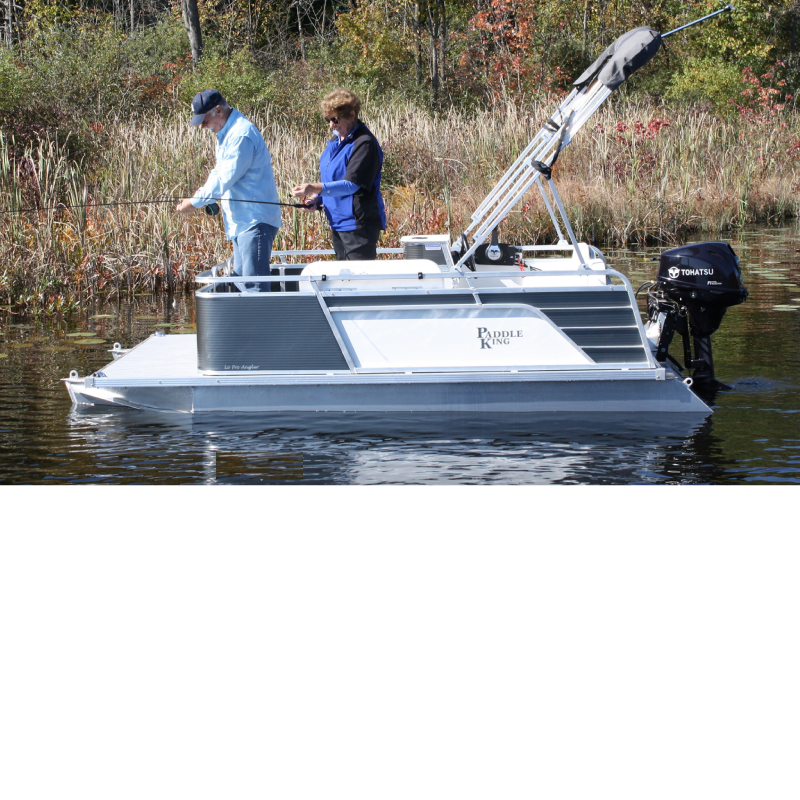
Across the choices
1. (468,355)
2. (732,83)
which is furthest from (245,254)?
(732,83)

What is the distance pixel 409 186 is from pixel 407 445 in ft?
26.3

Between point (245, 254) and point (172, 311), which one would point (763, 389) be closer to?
point (245, 254)

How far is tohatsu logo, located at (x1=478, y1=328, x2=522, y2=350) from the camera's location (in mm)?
6074

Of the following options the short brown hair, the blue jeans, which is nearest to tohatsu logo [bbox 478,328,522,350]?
the blue jeans

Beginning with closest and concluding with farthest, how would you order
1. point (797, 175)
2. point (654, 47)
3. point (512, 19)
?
point (654, 47) → point (797, 175) → point (512, 19)

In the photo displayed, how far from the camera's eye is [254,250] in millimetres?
6441

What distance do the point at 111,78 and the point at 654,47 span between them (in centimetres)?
1372

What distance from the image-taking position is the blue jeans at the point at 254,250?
21.1 feet

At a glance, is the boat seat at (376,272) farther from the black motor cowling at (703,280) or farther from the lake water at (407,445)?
the black motor cowling at (703,280)

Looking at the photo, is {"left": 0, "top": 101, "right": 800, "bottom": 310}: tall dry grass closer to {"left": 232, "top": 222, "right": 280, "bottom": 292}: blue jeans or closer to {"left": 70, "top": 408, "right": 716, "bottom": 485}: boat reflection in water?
{"left": 232, "top": 222, "right": 280, "bottom": 292}: blue jeans

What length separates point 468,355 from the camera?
20.2 feet

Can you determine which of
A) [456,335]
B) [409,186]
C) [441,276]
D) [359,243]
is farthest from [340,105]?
[409,186]

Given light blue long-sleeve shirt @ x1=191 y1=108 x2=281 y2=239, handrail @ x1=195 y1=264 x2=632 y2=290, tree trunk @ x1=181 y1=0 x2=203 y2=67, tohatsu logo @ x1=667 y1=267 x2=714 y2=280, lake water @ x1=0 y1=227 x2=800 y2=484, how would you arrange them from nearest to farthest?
1. lake water @ x1=0 y1=227 x2=800 y2=484
2. handrail @ x1=195 y1=264 x2=632 y2=290
3. light blue long-sleeve shirt @ x1=191 y1=108 x2=281 y2=239
4. tohatsu logo @ x1=667 y1=267 x2=714 y2=280
5. tree trunk @ x1=181 y1=0 x2=203 y2=67

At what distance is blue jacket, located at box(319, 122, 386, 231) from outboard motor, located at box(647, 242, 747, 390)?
1.84 meters
